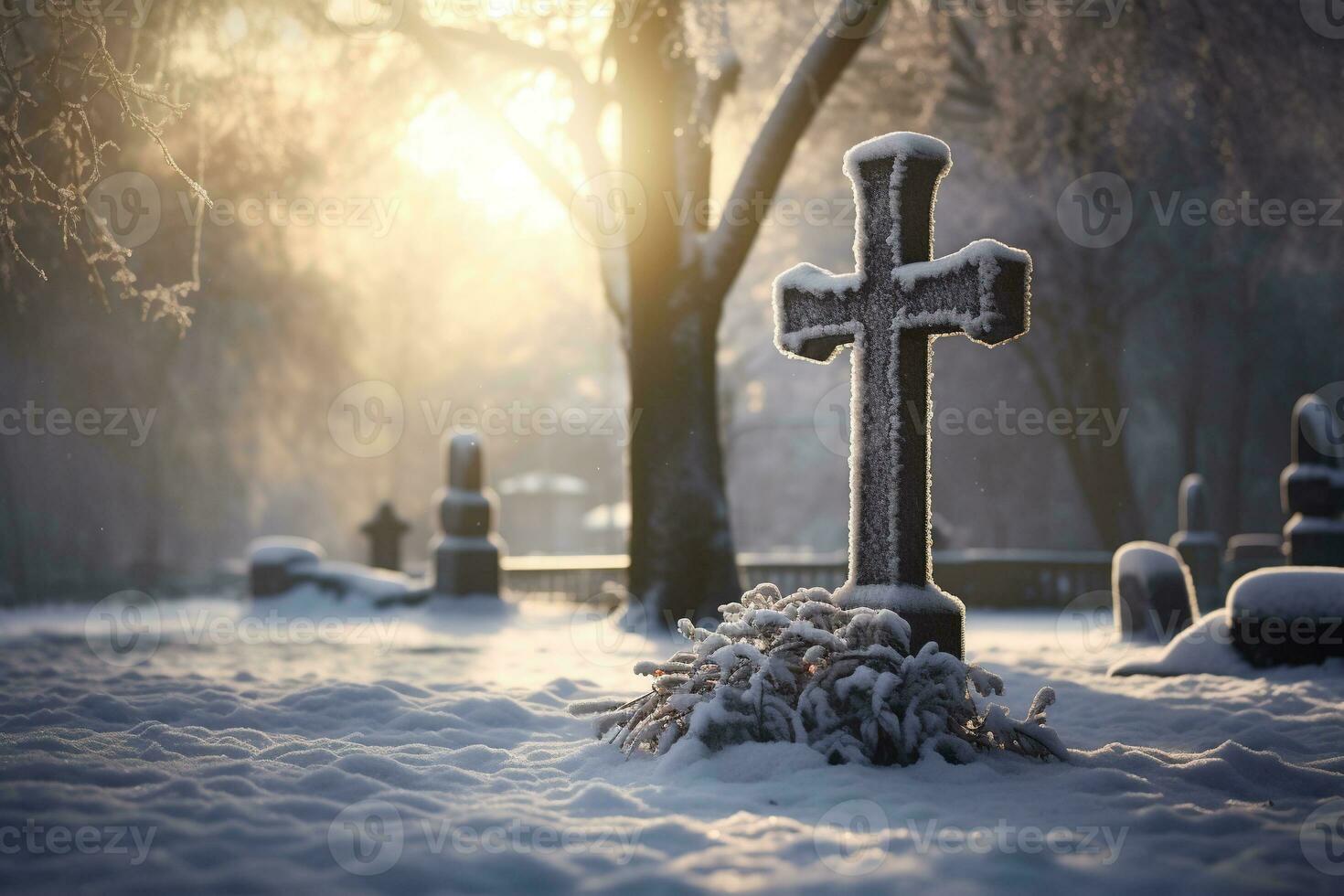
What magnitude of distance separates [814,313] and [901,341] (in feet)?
2.10

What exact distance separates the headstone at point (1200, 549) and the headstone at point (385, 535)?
506 inches

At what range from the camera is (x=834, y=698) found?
4.94 m

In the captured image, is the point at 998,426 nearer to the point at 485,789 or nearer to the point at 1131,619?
the point at 1131,619

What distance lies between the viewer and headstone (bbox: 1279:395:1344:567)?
1268 centimetres

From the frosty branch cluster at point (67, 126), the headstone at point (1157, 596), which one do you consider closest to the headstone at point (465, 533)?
the frosty branch cluster at point (67, 126)

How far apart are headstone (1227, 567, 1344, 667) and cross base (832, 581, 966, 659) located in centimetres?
348

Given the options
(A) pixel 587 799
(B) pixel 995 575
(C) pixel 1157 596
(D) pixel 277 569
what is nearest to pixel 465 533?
(D) pixel 277 569

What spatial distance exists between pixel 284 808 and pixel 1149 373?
76.1 feet

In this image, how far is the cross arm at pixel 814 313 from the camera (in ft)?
20.0

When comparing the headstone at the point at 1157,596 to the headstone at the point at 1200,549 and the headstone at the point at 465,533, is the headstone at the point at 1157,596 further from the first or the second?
the headstone at the point at 465,533

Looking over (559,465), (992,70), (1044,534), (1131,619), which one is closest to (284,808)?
(1131,619)

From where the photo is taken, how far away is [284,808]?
405cm

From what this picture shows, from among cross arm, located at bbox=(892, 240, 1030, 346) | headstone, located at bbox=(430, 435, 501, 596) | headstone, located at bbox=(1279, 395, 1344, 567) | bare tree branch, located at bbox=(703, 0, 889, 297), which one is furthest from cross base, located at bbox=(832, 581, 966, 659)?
headstone, located at bbox=(430, 435, 501, 596)

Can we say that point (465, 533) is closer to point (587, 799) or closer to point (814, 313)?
point (814, 313)
